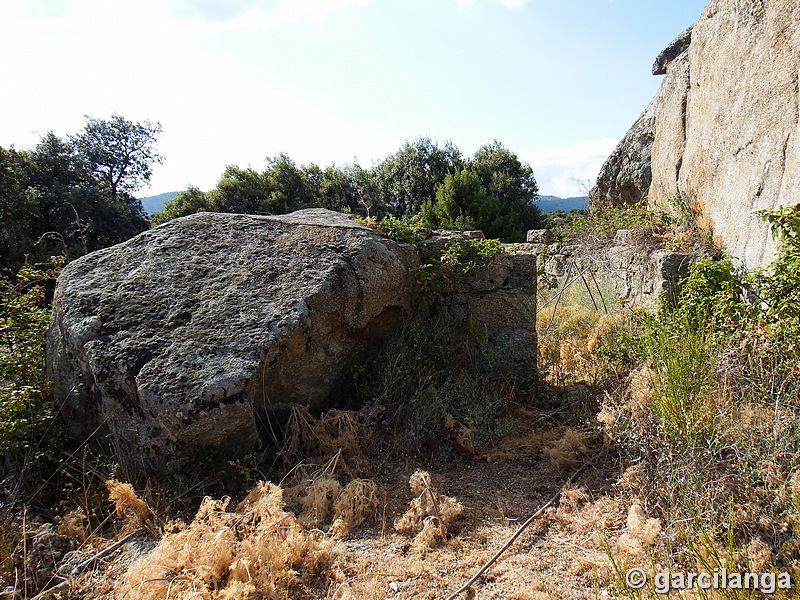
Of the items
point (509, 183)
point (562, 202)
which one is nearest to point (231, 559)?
point (509, 183)

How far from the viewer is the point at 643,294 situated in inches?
227

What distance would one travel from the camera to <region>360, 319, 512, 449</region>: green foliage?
358cm

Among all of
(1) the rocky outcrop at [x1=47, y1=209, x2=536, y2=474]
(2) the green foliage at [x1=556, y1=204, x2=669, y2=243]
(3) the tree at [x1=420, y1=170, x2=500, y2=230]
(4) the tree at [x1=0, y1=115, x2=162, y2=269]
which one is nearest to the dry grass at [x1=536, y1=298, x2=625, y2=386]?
(2) the green foliage at [x1=556, y1=204, x2=669, y2=243]

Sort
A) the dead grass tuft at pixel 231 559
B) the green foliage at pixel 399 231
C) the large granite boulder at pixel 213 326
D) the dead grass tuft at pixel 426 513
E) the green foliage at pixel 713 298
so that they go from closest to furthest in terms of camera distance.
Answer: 1. the dead grass tuft at pixel 231 559
2. the dead grass tuft at pixel 426 513
3. the large granite boulder at pixel 213 326
4. the green foliage at pixel 713 298
5. the green foliage at pixel 399 231

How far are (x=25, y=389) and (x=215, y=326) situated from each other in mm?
1346

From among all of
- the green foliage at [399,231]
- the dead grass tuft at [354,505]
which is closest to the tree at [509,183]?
the green foliage at [399,231]

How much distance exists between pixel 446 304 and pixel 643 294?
8.95 ft

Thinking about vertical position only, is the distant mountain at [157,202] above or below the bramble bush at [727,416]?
above

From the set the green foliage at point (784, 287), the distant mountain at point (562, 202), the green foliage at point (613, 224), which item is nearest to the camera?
the green foliage at point (784, 287)

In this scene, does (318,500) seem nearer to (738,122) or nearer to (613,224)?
(738,122)

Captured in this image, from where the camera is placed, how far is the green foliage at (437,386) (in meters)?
3.58

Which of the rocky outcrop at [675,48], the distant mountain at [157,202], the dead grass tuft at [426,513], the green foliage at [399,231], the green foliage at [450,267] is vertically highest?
the distant mountain at [157,202]

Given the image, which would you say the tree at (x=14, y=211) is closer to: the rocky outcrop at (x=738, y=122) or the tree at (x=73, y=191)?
the tree at (x=73, y=191)

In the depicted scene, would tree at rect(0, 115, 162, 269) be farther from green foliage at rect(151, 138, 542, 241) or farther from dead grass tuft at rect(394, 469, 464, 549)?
dead grass tuft at rect(394, 469, 464, 549)
